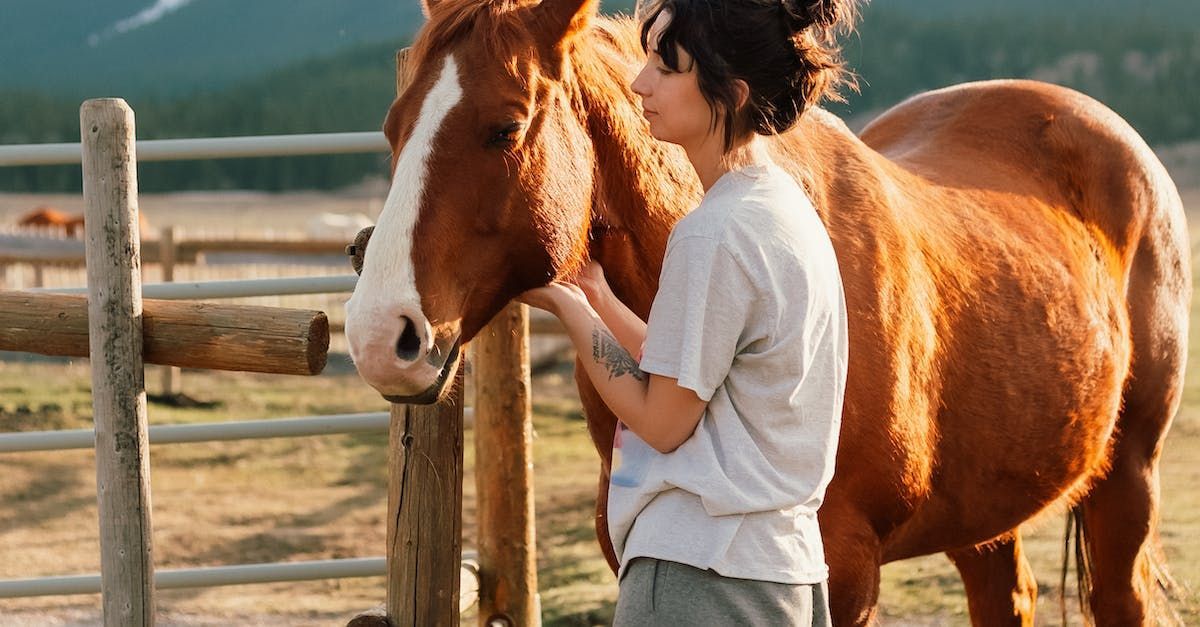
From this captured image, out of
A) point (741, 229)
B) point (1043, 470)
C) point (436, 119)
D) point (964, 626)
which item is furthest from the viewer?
point (964, 626)

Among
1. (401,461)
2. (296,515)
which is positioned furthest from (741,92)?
(296,515)

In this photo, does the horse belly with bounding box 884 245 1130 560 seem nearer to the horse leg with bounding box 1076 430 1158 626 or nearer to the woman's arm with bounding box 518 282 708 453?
the horse leg with bounding box 1076 430 1158 626

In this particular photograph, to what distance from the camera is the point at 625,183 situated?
2154 millimetres

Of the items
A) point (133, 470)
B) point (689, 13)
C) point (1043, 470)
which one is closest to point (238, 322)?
point (133, 470)

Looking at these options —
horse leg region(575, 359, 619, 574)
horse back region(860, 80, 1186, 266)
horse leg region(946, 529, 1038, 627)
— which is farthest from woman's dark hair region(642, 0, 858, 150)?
horse leg region(946, 529, 1038, 627)

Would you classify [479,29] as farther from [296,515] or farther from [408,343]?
[296,515]

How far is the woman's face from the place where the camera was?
162cm

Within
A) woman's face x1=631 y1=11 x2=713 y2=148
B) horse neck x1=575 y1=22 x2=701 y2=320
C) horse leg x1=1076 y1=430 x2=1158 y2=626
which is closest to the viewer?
woman's face x1=631 y1=11 x2=713 y2=148

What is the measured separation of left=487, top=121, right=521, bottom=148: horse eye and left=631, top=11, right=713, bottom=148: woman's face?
12.1 inches

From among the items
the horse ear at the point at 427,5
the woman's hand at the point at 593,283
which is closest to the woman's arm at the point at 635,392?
the woman's hand at the point at 593,283

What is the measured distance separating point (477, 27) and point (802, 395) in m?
0.80

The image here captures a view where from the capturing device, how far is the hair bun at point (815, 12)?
1684 mm

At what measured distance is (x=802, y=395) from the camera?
1.60 metres

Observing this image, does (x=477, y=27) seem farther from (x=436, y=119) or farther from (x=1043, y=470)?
(x=1043, y=470)
